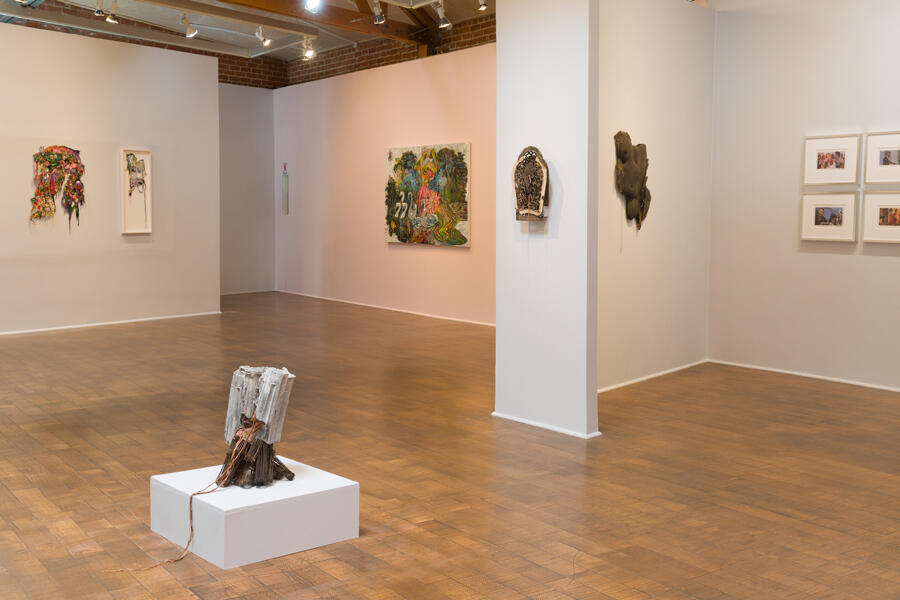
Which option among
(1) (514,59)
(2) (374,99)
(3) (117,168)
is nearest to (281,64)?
(2) (374,99)

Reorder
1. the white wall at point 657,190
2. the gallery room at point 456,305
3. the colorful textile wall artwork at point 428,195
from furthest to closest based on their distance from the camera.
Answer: the colorful textile wall artwork at point 428,195, the white wall at point 657,190, the gallery room at point 456,305

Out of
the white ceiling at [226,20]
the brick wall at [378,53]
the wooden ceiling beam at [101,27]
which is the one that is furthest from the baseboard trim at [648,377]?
the wooden ceiling beam at [101,27]

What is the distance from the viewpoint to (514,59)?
676 cm

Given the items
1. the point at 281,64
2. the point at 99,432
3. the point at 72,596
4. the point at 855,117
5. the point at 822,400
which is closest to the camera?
the point at 72,596

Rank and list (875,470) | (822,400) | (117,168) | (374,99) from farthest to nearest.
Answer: (374,99) → (117,168) → (822,400) → (875,470)

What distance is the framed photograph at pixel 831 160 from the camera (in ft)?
27.1

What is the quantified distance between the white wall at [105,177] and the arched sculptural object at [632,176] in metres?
7.38

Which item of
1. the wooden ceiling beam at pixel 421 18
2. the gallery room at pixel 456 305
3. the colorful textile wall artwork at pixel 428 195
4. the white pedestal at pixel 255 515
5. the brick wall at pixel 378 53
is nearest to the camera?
the white pedestal at pixel 255 515

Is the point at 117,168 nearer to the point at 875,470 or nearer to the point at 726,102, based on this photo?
the point at 726,102

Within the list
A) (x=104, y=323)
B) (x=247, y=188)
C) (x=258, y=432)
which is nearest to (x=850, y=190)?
(x=258, y=432)

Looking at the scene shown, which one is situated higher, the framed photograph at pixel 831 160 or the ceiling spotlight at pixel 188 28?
the ceiling spotlight at pixel 188 28

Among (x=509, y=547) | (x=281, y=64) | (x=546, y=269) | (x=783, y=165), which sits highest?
(x=281, y=64)

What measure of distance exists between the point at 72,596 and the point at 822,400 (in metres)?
6.23

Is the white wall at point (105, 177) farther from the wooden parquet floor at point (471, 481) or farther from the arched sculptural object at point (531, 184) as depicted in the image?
the arched sculptural object at point (531, 184)
